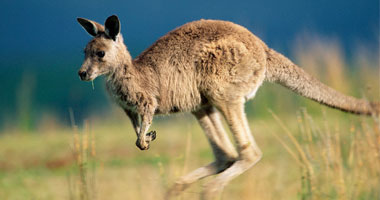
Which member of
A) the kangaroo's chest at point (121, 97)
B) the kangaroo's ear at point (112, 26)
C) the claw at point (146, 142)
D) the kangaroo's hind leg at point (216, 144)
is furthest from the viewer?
the kangaroo's hind leg at point (216, 144)

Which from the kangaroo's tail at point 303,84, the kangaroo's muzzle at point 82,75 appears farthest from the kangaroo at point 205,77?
the kangaroo's muzzle at point 82,75

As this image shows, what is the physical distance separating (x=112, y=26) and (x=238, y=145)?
119cm

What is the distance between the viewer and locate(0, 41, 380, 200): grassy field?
3.44m

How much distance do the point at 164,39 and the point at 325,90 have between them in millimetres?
1194

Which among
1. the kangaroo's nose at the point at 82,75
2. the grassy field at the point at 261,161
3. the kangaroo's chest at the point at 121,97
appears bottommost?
the grassy field at the point at 261,161

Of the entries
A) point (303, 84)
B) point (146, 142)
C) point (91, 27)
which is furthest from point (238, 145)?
point (91, 27)

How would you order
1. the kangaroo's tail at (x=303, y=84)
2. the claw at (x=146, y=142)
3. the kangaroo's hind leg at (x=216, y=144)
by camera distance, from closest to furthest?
the claw at (x=146, y=142) < the kangaroo's tail at (x=303, y=84) < the kangaroo's hind leg at (x=216, y=144)

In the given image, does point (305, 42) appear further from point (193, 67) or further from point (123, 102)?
point (123, 102)

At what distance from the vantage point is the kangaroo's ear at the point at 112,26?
10.3 ft

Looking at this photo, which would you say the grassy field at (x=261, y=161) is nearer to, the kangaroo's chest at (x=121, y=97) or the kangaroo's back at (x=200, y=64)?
the kangaroo's chest at (x=121, y=97)

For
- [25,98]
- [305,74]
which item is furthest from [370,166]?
[25,98]

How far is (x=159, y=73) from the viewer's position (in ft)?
11.6

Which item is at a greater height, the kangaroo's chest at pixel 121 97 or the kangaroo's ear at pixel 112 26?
the kangaroo's ear at pixel 112 26

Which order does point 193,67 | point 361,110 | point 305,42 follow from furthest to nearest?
point 305,42 < point 193,67 < point 361,110
